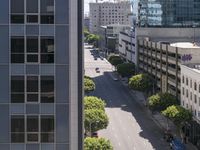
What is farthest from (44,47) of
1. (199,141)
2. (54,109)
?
(199,141)

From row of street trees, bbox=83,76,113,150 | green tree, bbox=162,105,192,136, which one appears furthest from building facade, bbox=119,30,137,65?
row of street trees, bbox=83,76,113,150

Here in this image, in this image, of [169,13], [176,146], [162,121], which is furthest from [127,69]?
[176,146]

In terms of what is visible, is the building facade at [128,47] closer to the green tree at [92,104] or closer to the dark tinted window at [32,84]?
the green tree at [92,104]

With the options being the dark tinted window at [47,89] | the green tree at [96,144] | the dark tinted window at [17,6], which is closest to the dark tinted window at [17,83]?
the dark tinted window at [47,89]

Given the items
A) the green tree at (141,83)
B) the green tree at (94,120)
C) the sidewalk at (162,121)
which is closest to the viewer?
the green tree at (94,120)

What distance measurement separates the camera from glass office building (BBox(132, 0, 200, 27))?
510 ft

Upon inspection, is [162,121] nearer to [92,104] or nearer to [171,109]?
[171,109]

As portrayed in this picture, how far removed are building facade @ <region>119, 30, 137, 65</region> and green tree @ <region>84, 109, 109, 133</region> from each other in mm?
73352

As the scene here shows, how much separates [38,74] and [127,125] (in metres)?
72.8

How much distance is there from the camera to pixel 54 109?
23484mm

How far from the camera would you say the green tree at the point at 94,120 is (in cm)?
7375

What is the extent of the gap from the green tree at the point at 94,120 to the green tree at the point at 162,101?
64.0 ft

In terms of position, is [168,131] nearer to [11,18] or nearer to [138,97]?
[138,97]

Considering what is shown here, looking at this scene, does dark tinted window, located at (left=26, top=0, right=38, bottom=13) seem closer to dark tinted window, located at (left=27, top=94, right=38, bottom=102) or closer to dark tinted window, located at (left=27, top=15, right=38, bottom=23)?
dark tinted window, located at (left=27, top=15, right=38, bottom=23)
